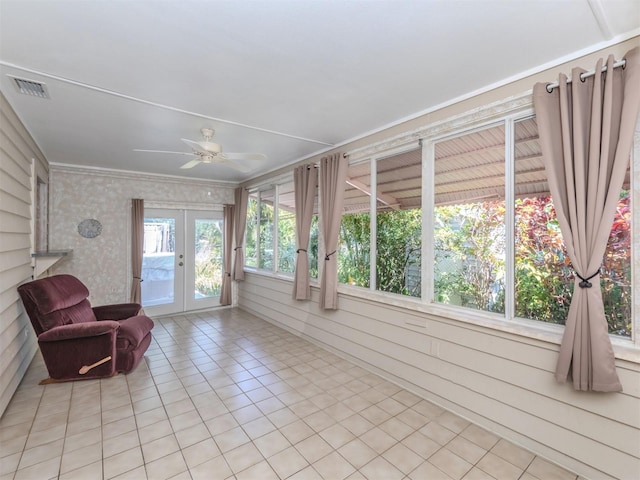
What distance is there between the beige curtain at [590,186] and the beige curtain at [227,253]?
5583 millimetres

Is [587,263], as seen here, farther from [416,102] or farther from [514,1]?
[416,102]

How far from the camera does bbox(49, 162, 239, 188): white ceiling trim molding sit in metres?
4.95

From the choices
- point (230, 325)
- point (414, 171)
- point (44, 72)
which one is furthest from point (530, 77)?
point (230, 325)

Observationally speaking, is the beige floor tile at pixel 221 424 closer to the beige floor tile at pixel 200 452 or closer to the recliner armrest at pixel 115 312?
the beige floor tile at pixel 200 452

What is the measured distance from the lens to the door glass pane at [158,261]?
5.68 metres

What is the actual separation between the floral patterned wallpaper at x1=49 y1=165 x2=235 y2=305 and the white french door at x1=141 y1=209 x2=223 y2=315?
0.99ft

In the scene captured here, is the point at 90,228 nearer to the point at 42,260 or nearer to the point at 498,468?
the point at 42,260

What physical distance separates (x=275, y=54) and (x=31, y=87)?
80.4 inches

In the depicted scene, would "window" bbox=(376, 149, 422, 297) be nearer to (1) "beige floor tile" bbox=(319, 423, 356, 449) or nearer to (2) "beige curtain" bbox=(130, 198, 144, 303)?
(1) "beige floor tile" bbox=(319, 423, 356, 449)

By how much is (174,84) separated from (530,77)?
2.66 m

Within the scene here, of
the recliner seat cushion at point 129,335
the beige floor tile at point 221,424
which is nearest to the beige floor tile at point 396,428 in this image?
the beige floor tile at point 221,424

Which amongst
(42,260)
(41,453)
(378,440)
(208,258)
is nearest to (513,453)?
(378,440)

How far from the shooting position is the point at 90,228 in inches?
203

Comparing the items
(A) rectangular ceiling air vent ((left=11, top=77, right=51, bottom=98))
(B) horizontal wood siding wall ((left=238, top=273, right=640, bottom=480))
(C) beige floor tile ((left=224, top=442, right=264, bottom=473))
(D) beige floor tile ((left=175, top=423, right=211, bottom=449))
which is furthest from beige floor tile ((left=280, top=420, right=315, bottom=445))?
(A) rectangular ceiling air vent ((left=11, top=77, right=51, bottom=98))
